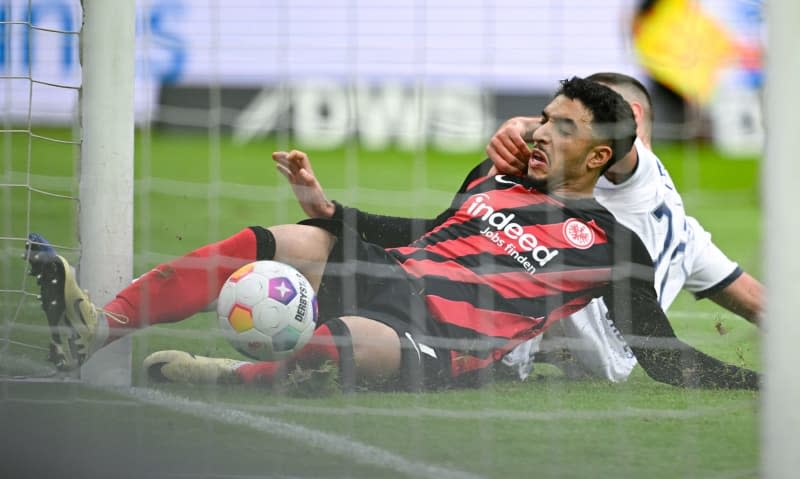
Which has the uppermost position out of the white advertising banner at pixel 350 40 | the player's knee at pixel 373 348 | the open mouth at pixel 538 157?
the white advertising banner at pixel 350 40

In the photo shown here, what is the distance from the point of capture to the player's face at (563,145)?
3.17m

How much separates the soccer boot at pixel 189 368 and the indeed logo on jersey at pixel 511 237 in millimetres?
771

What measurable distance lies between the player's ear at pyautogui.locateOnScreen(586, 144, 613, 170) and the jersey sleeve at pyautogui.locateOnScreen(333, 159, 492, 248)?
38cm

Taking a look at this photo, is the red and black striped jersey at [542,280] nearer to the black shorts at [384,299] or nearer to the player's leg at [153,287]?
the black shorts at [384,299]

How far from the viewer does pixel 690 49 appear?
1019 centimetres

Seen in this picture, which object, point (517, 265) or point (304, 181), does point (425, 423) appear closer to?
point (517, 265)

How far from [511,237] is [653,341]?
0.46 m

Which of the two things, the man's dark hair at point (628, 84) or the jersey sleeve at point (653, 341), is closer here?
the jersey sleeve at point (653, 341)

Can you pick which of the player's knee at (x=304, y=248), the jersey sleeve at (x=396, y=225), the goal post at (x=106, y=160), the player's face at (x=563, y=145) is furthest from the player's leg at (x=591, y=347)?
the goal post at (x=106, y=160)

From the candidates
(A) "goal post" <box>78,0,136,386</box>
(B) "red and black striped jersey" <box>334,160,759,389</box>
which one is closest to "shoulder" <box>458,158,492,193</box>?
(B) "red and black striped jersey" <box>334,160,759,389</box>

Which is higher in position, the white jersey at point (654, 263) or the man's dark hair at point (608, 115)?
the man's dark hair at point (608, 115)

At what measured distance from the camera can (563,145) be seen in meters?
3.18

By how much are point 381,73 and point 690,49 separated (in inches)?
110

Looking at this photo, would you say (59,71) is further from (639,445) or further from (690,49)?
(639,445)
